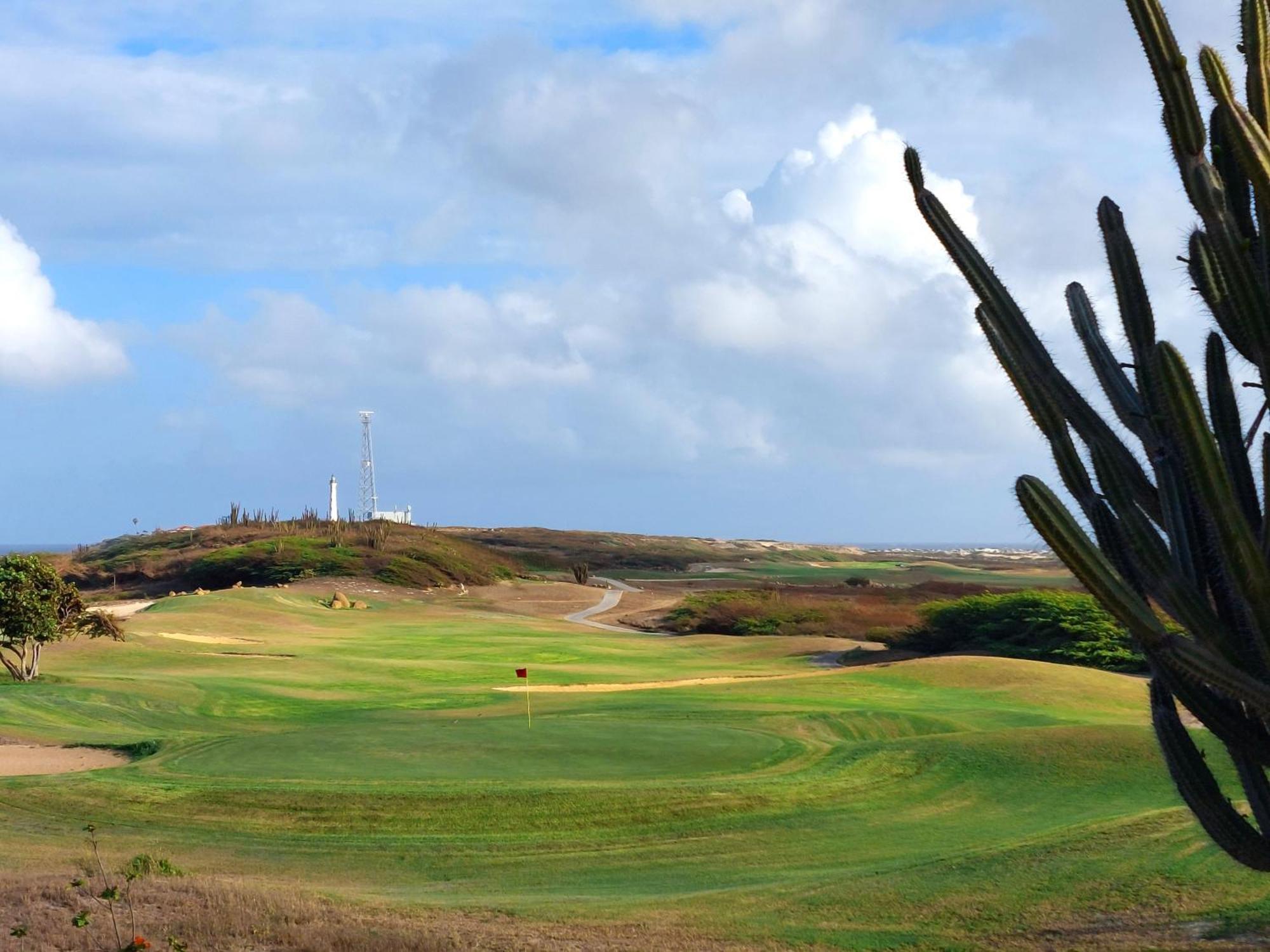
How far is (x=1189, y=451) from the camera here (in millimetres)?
7082

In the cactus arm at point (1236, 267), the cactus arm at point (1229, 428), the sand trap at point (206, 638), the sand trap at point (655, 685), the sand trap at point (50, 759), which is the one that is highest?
the cactus arm at point (1236, 267)

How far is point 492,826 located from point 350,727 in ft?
23.5

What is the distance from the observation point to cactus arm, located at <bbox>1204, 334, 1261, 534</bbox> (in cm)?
767

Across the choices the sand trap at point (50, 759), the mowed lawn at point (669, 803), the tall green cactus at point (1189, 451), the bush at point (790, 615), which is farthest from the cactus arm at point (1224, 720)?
the bush at point (790, 615)

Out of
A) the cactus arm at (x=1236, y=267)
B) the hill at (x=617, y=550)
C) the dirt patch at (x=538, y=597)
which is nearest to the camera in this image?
the cactus arm at (x=1236, y=267)

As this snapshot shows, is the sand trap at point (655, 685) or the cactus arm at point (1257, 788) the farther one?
the sand trap at point (655, 685)

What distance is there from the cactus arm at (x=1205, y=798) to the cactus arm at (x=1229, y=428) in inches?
66.5

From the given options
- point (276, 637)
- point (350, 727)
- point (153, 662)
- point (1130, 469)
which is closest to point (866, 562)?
point (276, 637)

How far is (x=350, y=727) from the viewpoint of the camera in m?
21.1

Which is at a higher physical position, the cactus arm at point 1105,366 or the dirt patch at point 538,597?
the cactus arm at point 1105,366

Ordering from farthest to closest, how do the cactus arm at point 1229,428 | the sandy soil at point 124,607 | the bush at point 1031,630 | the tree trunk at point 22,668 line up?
the sandy soil at point 124,607 < the bush at point 1031,630 < the tree trunk at point 22,668 < the cactus arm at point 1229,428

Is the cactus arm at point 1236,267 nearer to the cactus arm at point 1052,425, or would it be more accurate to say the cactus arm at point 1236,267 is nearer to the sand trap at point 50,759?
the cactus arm at point 1052,425

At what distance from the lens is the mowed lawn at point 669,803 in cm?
1091

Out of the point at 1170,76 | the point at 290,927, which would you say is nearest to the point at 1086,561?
the point at 1170,76
